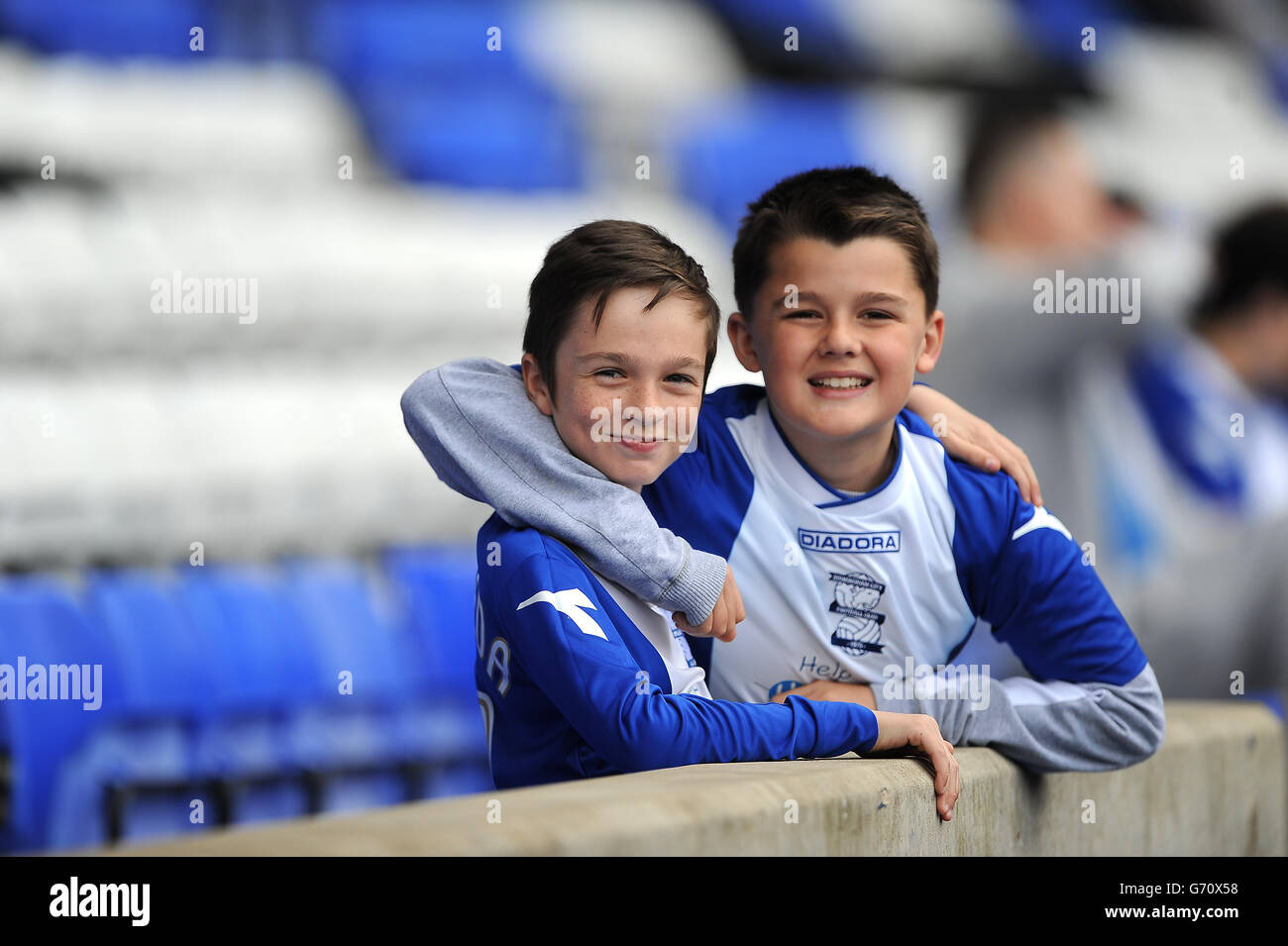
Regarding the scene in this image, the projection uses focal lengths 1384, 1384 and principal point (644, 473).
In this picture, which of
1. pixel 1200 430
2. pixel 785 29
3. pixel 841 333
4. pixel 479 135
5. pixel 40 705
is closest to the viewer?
pixel 841 333

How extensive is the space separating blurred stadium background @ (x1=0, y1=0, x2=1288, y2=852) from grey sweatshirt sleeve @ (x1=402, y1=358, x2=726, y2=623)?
2.79 meters

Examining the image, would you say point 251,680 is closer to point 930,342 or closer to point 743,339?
point 743,339

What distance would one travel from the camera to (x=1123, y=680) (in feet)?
5.86

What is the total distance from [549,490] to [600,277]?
24 cm

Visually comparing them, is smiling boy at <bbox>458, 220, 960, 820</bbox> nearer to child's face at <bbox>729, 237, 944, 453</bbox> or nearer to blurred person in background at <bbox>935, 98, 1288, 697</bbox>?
child's face at <bbox>729, 237, 944, 453</bbox>

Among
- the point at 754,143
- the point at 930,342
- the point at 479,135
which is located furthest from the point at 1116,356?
the point at 930,342

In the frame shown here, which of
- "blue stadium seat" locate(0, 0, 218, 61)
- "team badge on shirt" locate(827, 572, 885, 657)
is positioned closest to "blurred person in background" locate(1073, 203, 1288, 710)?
"team badge on shirt" locate(827, 572, 885, 657)

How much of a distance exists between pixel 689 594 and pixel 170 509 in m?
3.40

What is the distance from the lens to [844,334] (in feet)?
5.59

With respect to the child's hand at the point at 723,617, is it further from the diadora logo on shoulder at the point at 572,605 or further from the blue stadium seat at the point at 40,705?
the blue stadium seat at the point at 40,705

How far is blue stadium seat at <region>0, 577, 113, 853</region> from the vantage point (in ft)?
12.6

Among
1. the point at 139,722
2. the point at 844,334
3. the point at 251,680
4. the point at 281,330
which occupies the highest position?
the point at 281,330
